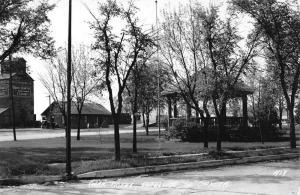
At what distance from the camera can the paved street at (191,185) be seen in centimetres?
1059

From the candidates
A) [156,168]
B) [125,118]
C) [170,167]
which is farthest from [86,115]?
[156,168]

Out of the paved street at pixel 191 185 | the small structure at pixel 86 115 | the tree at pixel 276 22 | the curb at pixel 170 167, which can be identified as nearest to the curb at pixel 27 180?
the paved street at pixel 191 185

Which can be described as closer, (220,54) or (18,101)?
(220,54)

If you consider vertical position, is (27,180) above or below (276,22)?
below

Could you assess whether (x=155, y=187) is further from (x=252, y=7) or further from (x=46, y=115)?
(x=46, y=115)

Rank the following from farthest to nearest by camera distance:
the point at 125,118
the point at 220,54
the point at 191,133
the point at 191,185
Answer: the point at 125,118
the point at 191,133
the point at 220,54
the point at 191,185

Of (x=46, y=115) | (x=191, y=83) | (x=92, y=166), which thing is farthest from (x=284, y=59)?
(x=46, y=115)

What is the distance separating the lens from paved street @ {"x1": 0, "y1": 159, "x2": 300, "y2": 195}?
10586mm

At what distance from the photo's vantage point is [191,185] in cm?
1159

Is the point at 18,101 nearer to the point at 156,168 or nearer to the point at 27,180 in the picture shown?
the point at 156,168

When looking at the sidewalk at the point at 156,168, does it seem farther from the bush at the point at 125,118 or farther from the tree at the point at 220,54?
the bush at the point at 125,118

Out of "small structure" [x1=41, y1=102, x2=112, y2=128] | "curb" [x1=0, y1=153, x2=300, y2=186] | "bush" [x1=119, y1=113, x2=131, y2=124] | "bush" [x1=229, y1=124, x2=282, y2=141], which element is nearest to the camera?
"curb" [x1=0, y1=153, x2=300, y2=186]

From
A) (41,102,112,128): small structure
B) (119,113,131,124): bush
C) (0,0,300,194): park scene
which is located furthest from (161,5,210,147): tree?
(119,113,131,124): bush

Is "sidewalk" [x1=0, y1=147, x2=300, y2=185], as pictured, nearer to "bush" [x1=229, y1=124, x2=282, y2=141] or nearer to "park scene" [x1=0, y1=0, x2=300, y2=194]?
"park scene" [x1=0, y1=0, x2=300, y2=194]
